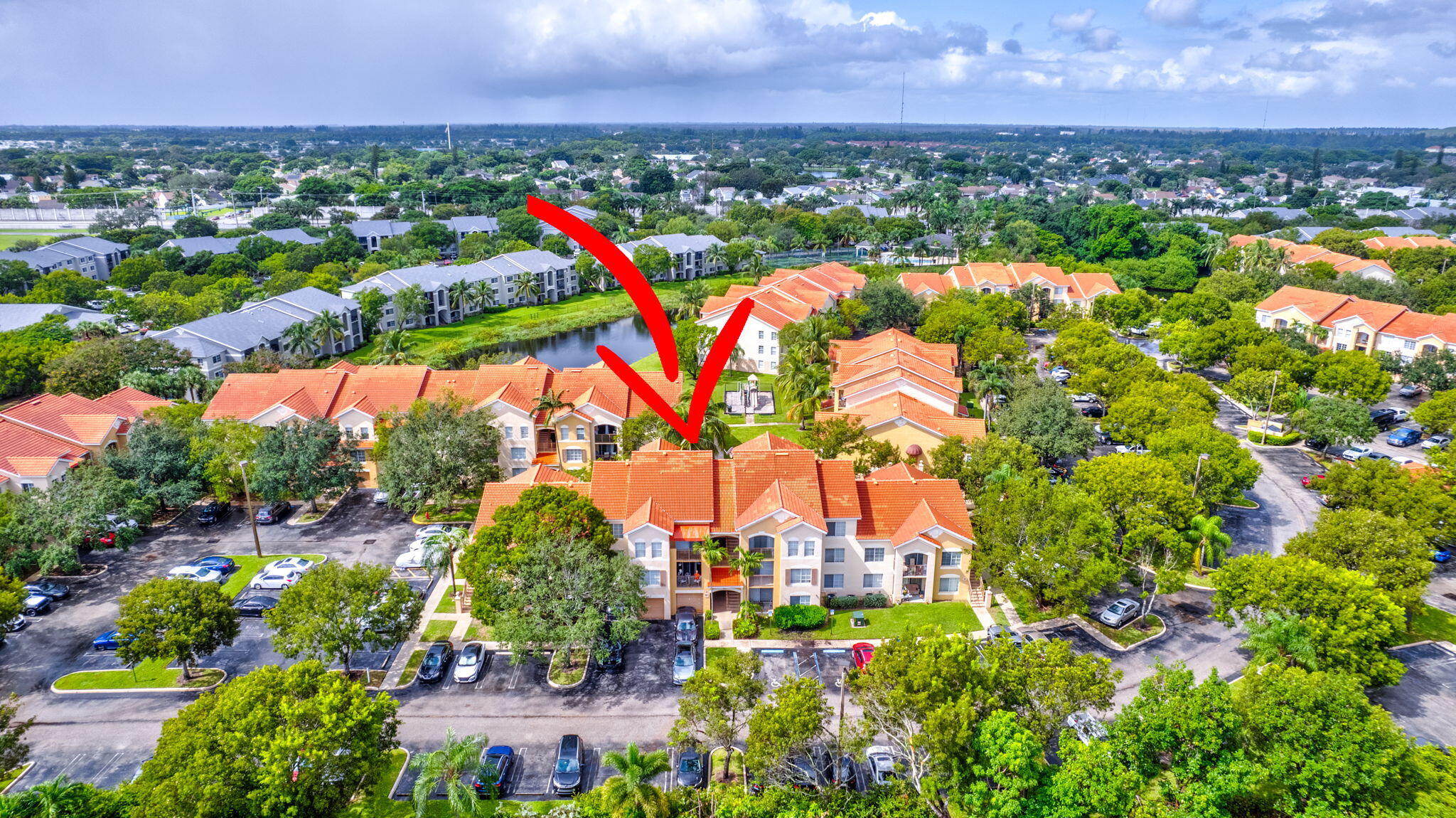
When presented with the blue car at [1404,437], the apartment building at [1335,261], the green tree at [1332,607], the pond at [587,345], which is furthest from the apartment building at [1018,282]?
the green tree at [1332,607]

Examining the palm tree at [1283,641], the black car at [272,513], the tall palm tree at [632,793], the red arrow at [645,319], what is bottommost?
the black car at [272,513]

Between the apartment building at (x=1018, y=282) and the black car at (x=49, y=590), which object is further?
the apartment building at (x=1018, y=282)

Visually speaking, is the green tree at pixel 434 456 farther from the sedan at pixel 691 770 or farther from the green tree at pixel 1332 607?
the green tree at pixel 1332 607

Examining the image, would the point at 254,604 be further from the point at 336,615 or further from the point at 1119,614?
the point at 1119,614

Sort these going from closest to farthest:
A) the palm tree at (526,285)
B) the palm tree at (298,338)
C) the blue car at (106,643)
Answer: the blue car at (106,643)
the palm tree at (298,338)
the palm tree at (526,285)

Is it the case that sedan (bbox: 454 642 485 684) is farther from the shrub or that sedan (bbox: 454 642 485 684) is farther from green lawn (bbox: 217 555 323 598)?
the shrub

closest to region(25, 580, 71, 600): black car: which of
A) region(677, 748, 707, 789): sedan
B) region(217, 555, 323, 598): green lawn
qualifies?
region(217, 555, 323, 598): green lawn

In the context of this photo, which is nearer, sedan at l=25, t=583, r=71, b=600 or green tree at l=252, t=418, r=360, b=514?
sedan at l=25, t=583, r=71, b=600
